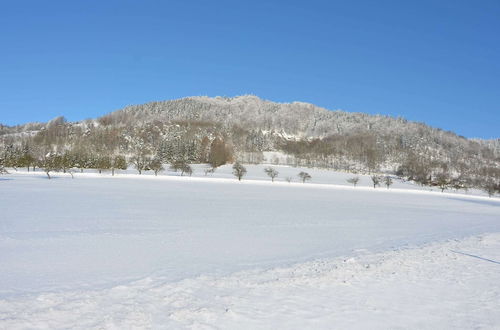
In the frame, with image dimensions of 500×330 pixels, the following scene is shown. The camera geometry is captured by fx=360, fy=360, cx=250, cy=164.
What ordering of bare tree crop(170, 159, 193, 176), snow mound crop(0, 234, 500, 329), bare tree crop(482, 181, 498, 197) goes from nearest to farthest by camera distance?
snow mound crop(0, 234, 500, 329)
bare tree crop(482, 181, 498, 197)
bare tree crop(170, 159, 193, 176)

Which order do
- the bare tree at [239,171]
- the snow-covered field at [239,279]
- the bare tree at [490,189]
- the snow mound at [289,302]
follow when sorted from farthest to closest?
the bare tree at [490,189]
the bare tree at [239,171]
the snow-covered field at [239,279]
the snow mound at [289,302]

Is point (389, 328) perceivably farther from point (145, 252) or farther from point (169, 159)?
point (169, 159)

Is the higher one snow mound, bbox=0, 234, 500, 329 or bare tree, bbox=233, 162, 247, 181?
bare tree, bbox=233, 162, 247, 181

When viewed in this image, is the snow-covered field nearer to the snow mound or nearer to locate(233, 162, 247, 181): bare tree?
the snow mound

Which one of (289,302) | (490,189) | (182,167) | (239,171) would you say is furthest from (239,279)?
(490,189)

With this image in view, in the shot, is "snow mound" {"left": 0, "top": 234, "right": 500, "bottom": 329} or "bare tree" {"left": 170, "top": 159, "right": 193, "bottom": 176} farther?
"bare tree" {"left": 170, "top": 159, "right": 193, "bottom": 176}

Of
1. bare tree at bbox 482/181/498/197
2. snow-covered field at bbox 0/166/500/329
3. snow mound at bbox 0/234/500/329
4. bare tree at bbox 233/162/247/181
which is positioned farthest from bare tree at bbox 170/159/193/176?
snow mound at bbox 0/234/500/329

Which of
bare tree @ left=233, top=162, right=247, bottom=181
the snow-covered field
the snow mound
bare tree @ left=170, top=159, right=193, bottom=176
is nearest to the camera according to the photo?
the snow mound

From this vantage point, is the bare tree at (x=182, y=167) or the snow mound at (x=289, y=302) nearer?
the snow mound at (x=289, y=302)

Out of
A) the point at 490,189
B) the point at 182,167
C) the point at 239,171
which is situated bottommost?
the point at 490,189

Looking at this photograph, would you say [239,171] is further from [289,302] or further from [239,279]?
[289,302]

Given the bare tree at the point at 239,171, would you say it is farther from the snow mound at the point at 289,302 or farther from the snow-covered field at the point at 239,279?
the snow mound at the point at 289,302

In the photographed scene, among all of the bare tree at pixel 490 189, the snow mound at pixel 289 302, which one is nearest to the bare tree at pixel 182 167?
the bare tree at pixel 490 189

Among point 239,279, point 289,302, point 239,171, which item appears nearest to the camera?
point 289,302
